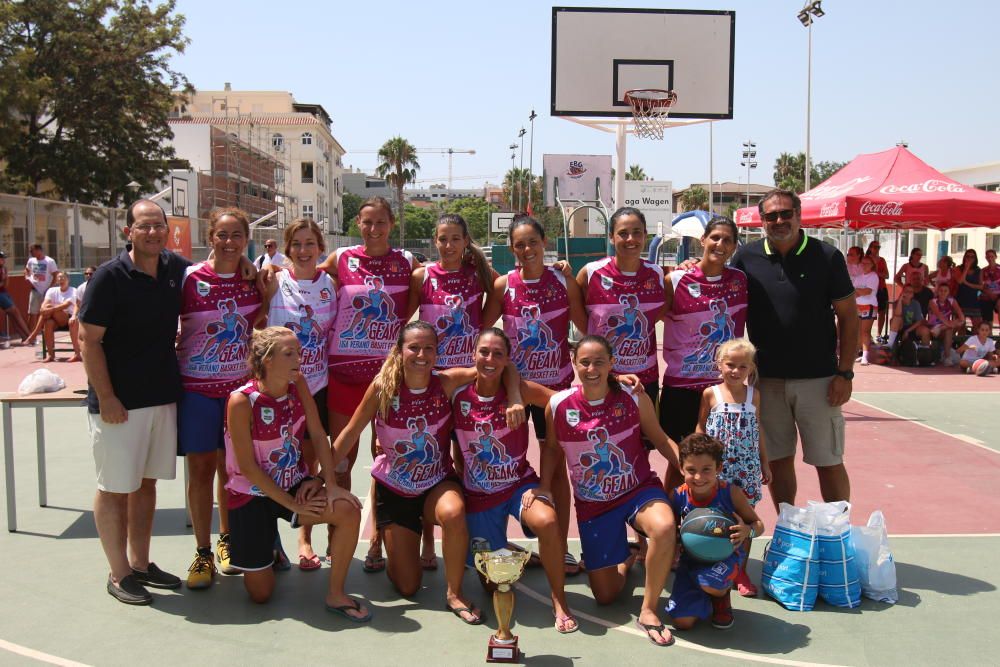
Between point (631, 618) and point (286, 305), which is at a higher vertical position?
point (286, 305)

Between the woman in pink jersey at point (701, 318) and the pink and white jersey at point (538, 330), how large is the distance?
0.61 metres

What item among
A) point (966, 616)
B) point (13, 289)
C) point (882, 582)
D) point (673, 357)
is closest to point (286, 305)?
point (673, 357)

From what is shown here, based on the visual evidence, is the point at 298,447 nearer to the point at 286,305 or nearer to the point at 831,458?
the point at 286,305

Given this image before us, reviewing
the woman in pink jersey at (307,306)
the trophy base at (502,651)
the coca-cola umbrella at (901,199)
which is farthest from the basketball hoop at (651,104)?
the trophy base at (502,651)

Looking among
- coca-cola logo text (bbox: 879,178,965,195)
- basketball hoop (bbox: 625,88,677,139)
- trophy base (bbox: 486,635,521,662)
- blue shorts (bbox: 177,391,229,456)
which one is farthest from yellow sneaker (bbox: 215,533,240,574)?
basketball hoop (bbox: 625,88,677,139)

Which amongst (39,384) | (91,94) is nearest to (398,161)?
(91,94)

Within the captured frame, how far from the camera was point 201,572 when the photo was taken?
436 centimetres

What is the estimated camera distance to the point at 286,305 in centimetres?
459

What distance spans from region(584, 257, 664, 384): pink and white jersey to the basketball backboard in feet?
40.2

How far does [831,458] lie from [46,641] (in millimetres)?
4002

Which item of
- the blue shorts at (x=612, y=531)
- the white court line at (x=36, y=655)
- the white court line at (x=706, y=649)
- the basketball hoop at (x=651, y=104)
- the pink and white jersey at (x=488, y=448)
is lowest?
the white court line at (x=36, y=655)

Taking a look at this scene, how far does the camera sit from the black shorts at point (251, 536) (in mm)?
4102

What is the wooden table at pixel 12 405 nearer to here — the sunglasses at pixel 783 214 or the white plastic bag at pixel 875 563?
the sunglasses at pixel 783 214

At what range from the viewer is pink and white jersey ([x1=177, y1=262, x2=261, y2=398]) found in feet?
14.4
